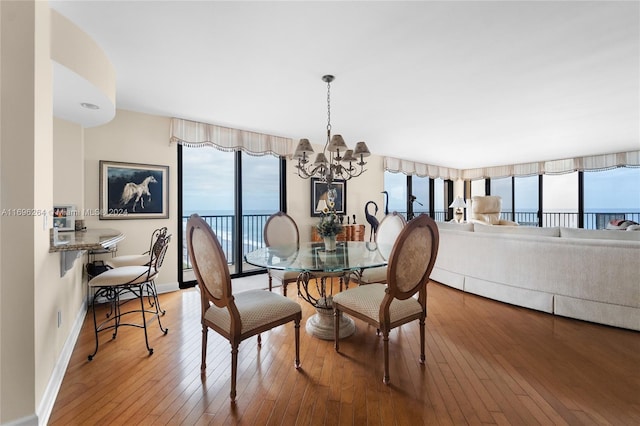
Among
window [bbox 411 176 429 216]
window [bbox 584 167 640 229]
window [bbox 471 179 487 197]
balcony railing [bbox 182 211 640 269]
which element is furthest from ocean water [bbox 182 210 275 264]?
window [bbox 584 167 640 229]

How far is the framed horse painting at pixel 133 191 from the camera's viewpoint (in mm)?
3201

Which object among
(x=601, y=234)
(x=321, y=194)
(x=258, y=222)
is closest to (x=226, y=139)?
(x=258, y=222)

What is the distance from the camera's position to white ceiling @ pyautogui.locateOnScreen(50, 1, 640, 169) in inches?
68.7

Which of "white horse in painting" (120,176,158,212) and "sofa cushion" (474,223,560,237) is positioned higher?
"white horse in painting" (120,176,158,212)

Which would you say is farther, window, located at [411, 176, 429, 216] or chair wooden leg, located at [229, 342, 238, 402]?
window, located at [411, 176, 429, 216]

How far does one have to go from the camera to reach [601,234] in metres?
2.64

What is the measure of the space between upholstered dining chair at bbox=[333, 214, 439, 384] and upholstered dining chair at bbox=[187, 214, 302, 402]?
1.57ft

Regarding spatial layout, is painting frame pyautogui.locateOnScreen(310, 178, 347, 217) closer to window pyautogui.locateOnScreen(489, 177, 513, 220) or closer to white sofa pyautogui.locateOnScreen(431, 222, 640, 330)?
white sofa pyautogui.locateOnScreen(431, 222, 640, 330)

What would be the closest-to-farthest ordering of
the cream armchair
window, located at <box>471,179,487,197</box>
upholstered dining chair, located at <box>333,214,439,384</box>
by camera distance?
upholstered dining chair, located at <box>333,214,439,384</box> < the cream armchair < window, located at <box>471,179,487,197</box>

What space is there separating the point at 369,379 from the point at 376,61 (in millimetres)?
2426

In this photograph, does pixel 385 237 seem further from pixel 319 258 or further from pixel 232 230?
pixel 232 230

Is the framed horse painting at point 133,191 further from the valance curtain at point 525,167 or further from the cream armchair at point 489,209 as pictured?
the cream armchair at point 489,209

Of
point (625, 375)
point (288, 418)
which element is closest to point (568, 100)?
point (625, 375)

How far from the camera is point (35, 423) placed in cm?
132
